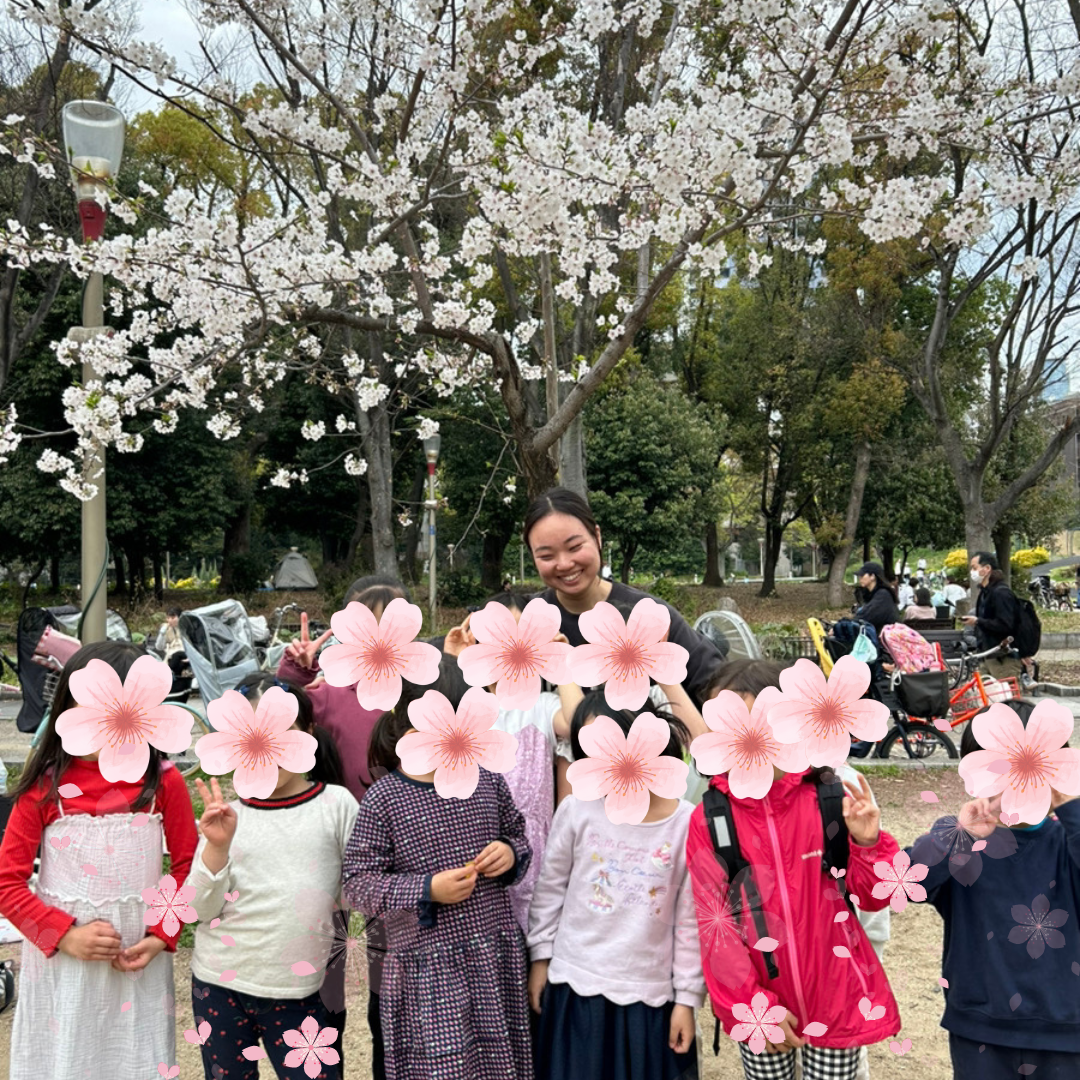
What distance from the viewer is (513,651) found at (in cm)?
163

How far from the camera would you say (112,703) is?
167 cm

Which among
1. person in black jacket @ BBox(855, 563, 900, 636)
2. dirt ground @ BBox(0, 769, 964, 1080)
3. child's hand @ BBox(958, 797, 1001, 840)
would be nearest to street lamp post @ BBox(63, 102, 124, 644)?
dirt ground @ BBox(0, 769, 964, 1080)

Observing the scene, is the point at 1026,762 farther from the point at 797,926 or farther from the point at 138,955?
the point at 138,955

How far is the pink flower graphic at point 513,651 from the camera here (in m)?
1.62

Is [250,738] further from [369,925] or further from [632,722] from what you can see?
[632,722]

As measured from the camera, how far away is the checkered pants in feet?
5.44

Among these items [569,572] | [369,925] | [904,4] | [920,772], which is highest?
[904,4]

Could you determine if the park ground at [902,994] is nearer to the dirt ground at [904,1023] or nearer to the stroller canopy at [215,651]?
the dirt ground at [904,1023]

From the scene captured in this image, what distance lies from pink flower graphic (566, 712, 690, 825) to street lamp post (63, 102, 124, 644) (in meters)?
2.99

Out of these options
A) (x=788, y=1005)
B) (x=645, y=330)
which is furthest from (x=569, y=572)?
(x=645, y=330)

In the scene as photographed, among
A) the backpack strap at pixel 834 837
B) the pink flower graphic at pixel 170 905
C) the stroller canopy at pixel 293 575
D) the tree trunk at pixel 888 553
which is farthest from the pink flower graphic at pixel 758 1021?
the stroller canopy at pixel 293 575

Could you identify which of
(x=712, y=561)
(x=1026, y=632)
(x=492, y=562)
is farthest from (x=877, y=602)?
(x=712, y=561)

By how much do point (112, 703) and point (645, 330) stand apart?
62.2ft

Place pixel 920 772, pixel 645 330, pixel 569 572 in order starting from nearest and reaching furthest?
1. pixel 569 572
2. pixel 920 772
3. pixel 645 330
